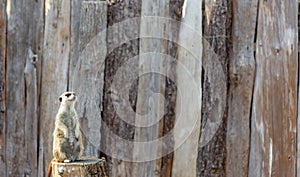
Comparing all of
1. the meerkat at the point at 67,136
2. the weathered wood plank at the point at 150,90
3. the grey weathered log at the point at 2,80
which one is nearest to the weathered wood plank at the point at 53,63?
the grey weathered log at the point at 2,80

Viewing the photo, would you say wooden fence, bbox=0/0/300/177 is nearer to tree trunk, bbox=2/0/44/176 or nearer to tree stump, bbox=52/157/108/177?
tree trunk, bbox=2/0/44/176

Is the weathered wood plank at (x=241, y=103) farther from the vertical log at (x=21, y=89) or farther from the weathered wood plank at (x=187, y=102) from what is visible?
the vertical log at (x=21, y=89)

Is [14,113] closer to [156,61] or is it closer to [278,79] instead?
[156,61]

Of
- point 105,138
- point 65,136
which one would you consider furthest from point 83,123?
point 65,136

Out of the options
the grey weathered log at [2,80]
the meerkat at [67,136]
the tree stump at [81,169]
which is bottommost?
the tree stump at [81,169]

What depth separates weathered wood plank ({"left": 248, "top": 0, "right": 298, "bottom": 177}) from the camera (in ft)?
18.8

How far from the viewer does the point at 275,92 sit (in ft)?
18.9

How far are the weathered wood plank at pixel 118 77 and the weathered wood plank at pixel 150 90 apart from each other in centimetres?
5

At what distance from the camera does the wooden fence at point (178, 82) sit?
5.71 metres

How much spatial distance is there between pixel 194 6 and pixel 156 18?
296mm

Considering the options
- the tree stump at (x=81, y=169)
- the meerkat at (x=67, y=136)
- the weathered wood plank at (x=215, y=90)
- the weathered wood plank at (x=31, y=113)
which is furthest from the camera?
the weathered wood plank at (x=31, y=113)

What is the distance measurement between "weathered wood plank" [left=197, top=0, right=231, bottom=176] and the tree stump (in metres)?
1.36

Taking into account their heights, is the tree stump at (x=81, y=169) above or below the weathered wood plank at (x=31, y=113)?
below

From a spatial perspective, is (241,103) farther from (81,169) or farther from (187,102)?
(81,169)
